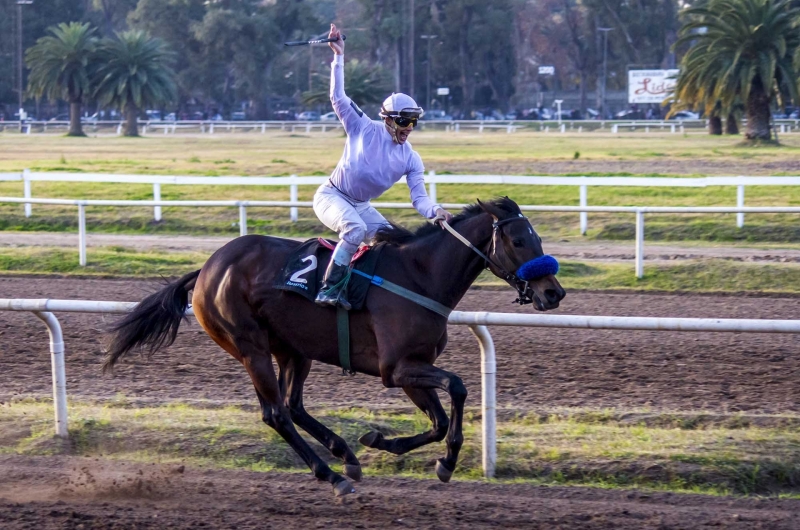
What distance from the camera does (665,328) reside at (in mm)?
5387

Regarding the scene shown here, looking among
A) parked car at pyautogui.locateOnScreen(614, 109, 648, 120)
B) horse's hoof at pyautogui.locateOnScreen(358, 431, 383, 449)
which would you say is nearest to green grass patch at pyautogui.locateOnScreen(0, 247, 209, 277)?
horse's hoof at pyautogui.locateOnScreen(358, 431, 383, 449)

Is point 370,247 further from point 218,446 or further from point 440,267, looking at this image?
point 218,446

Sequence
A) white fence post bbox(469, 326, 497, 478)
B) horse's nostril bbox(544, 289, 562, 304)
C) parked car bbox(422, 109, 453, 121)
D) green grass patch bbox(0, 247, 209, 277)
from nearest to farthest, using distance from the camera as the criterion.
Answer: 1. horse's nostril bbox(544, 289, 562, 304)
2. white fence post bbox(469, 326, 497, 478)
3. green grass patch bbox(0, 247, 209, 277)
4. parked car bbox(422, 109, 453, 121)

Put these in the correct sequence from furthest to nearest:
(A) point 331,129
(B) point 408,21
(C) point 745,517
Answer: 1. (B) point 408,21
2. (A) point 331,129
3. (C) point 745,517

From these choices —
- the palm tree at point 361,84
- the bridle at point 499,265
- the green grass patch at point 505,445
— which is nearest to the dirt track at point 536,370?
the green grass patch at point 505,445

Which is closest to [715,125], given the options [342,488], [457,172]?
[457,172]

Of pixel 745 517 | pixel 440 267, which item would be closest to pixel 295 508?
pixel 440 267

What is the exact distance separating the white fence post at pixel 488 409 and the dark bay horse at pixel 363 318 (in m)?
0.49

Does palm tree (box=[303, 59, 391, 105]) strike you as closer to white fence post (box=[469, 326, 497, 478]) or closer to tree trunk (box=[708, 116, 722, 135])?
tree trunk (box=[708, 116, 722, 135])

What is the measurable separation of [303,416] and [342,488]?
0.65 metres

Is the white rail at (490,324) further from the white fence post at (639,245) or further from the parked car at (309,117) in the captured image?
the parked car at (309,117)

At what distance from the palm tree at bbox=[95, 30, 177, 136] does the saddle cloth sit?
1708 inches

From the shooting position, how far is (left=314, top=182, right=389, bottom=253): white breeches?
214 inches

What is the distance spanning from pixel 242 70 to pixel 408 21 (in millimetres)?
12357
